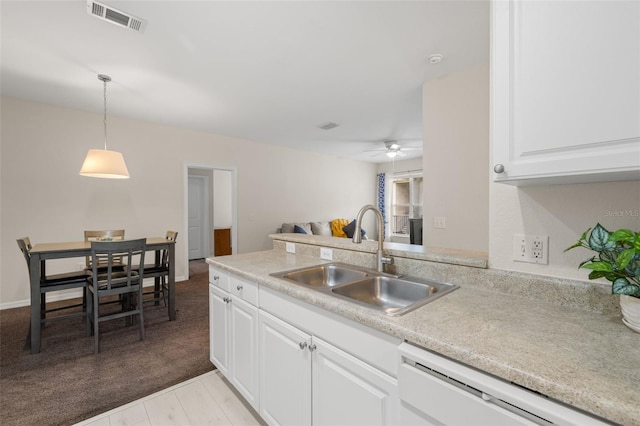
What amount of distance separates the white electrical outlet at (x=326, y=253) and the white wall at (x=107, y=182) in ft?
11.2

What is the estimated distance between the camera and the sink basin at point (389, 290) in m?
1.40

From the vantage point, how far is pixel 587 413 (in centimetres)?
61

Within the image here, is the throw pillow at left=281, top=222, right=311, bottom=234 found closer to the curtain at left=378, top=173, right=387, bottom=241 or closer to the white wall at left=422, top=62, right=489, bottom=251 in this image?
the curtain at left=378, top=173, right=387, bottom=241

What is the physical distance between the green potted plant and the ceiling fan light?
349 cm

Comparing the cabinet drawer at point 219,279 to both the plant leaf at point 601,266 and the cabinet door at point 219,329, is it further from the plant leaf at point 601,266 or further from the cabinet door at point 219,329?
the plant leaf at point 601,266

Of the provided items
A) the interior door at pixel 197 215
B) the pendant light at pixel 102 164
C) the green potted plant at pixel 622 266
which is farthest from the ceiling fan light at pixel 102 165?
the interior door at pixel 197 215

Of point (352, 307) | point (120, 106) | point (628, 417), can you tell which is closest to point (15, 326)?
point (120, 106)

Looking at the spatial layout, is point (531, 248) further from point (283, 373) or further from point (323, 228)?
point (323, 228)

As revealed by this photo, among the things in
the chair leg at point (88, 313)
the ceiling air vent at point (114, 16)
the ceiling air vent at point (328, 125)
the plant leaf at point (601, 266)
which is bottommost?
the chair leg at point (88, 313)

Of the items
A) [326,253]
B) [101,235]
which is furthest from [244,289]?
[101,235]

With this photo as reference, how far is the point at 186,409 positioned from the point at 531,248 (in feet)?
6.92

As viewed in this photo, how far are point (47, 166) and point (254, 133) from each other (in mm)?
2765

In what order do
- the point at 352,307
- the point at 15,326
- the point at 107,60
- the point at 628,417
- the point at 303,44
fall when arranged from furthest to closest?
the point at 15,326 → the point at 107,60 → the point at 303,44 → the point at 352,307 → the point at 628,417

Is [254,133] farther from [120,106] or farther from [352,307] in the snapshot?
[352,307]
